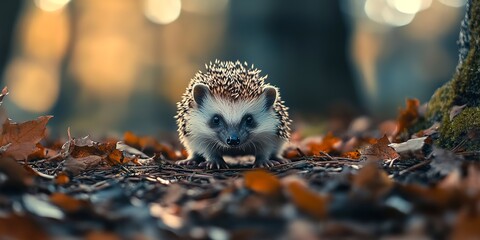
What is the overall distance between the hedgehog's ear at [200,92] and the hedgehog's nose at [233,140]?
78 cm

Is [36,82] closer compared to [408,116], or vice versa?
[408,116]

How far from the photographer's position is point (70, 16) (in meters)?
34.8

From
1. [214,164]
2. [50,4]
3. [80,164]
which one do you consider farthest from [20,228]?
[50,4]

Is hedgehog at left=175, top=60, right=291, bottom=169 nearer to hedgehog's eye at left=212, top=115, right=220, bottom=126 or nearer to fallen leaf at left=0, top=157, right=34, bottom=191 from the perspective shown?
hedgehog's eye at left=212, top=115, right=220, bottom=126

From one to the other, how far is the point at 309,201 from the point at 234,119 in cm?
336

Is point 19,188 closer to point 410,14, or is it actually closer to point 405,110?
point 405,110

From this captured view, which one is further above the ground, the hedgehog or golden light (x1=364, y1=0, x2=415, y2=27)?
golden light (x1=364, y1=0, x2=415, y2=27)

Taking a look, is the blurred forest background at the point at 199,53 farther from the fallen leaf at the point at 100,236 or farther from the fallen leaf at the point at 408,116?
the fallen leaf at the point at 100,236

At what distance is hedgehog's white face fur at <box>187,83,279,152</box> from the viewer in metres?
6.36

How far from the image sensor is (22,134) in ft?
15.8

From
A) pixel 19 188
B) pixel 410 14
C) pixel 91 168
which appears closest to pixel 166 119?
pixel 91 168

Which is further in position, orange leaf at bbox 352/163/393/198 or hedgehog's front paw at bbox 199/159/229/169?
hedgehog's front paw at bbox 199/159/229/169

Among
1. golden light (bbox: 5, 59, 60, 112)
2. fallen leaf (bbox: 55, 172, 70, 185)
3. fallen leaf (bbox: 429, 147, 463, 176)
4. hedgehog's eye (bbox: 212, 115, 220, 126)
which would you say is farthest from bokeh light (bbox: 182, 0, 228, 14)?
fallen leaf (bbox: 429, 147, 463, 176)

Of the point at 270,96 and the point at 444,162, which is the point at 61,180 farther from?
the point at 270,96
